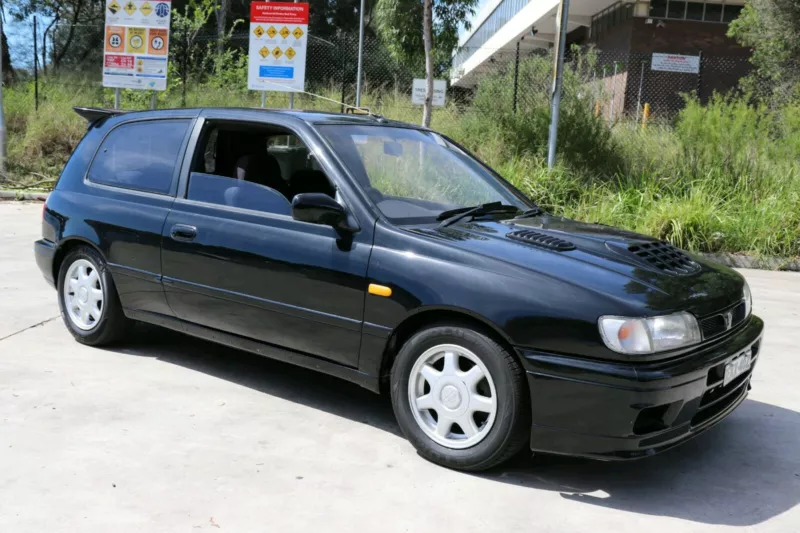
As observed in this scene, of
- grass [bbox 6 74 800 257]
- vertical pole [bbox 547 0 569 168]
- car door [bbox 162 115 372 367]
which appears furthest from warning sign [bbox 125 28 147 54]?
car door [bbox 162 115 372 367]

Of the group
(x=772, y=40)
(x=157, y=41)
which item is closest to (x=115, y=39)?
(x=157, y=41)

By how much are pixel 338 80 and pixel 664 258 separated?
57.8 feet

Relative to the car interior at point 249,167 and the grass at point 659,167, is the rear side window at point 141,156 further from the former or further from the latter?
the grass at point 659,167

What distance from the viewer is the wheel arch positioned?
140 inches

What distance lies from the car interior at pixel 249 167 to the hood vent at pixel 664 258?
1718mm

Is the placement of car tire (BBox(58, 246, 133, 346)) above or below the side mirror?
below

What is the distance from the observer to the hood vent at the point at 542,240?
3818 millimetres

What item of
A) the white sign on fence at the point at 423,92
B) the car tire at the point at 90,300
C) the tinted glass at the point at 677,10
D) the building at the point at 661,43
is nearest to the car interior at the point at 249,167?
the car tire at the point at 90,300

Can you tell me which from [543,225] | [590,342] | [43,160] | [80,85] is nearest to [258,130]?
[543,225]

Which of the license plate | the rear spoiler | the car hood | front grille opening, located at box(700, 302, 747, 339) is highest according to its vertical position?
the rear spoiler

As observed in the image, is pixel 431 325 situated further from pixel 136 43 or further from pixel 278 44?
pixel 136 43

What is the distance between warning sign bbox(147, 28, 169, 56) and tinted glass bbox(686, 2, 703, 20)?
2425 centimetres

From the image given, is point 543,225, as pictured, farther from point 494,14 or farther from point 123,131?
point 494,14

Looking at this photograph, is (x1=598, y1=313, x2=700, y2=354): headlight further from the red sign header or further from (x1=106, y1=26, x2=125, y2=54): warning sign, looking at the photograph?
(x1=106, y1=26, x2=125, y2=54): warning sign
